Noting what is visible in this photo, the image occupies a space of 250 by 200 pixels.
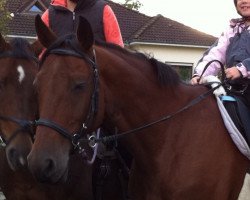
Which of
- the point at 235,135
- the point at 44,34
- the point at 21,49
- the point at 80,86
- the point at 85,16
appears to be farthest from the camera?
the point at 85,16

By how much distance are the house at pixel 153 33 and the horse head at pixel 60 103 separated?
19.7 meters

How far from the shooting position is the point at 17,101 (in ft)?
14.5

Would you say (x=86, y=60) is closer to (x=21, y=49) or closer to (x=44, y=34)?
(x=44, y=34)

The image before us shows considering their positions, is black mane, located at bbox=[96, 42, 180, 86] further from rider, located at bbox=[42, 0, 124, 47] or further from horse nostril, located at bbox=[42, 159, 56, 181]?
horse nostril, located at bbox=[42, 159, 56, 181]

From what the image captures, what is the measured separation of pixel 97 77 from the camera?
3.62 m

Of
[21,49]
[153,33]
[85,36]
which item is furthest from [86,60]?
[153,33]

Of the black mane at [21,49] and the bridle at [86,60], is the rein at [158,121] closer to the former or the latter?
the bridle at [86,60]

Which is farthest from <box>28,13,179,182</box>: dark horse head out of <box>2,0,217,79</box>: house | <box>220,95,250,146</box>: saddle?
<box>2,0,217,79</box>: house

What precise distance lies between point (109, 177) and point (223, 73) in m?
1.50

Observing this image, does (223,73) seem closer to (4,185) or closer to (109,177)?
(109,177)

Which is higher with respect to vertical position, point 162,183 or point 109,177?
point 162,183

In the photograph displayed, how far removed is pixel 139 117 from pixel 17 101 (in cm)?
120

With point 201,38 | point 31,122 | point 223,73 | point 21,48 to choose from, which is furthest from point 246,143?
point 201,38

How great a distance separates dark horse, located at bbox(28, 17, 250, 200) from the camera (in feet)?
11.4
